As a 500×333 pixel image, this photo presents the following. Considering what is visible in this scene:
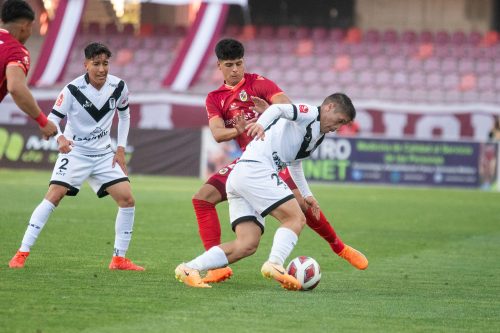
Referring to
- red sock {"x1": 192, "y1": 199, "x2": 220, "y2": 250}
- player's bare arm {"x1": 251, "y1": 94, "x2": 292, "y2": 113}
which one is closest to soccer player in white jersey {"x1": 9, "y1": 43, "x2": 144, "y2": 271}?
red sock {"x1": 192, "y1": 199, "x2": 220, "y2": 250}

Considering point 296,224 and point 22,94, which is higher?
point 22,94

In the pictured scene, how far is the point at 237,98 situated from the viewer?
28.1 feet

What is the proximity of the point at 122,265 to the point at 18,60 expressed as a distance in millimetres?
2307

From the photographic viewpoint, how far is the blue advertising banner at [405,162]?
24938 millimetres

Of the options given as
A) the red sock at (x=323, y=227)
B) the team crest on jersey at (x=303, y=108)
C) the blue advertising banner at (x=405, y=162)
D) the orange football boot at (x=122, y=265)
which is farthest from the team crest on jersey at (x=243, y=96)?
the blue advertising banner at (x=405, y=162)

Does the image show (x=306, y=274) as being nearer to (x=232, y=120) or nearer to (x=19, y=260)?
(x=232, y=120)

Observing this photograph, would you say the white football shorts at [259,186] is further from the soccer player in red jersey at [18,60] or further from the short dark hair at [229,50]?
the soccer player in red jersey at [18,60]

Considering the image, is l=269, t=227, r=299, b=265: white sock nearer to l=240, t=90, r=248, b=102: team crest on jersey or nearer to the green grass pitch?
the green grass pitch

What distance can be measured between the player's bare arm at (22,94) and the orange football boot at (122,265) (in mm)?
1911

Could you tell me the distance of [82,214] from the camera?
1505 centimetres

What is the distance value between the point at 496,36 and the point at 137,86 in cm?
1098

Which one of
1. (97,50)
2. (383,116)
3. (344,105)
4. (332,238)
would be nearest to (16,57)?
(97,50)

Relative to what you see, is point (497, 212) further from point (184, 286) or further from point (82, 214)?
point (184, 286)

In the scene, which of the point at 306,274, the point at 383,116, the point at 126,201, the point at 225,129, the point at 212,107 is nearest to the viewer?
the point at 306,274
